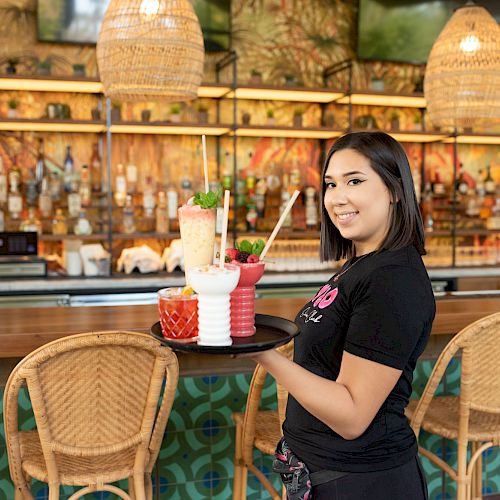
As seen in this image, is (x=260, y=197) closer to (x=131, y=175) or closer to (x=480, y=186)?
(x=131, y=175)

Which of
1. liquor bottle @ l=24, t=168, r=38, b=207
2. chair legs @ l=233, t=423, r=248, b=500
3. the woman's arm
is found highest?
liquor bottle @ l=24, t=168, r=38, b=207

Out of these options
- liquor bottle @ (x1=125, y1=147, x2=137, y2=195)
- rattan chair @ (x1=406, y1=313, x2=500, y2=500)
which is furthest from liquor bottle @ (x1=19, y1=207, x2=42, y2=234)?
rattan chair @ (x1=406, y1=313, x2=500, y2=500)

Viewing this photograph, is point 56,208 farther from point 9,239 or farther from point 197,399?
point 197,399

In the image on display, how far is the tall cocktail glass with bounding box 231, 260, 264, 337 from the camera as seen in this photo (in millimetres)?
1429

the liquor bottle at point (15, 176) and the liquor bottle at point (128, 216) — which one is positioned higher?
the liquor bottle at point (15, 176)

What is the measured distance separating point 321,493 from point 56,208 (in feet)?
14.5

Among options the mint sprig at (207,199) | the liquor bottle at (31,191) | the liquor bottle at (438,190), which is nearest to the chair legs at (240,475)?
the mint sprig at (207,199)

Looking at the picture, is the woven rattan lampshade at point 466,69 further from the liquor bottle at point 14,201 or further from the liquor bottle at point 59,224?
the liquor bottle at point 14,201

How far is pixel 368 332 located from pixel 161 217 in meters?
4.36

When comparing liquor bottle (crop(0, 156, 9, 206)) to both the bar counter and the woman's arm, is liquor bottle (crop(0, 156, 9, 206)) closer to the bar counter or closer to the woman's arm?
the bar counter

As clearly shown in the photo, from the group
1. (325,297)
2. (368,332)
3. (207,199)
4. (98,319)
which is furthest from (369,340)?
(98,319)

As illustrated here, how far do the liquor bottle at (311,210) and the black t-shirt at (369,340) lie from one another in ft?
14.2

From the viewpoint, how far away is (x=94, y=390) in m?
2.04

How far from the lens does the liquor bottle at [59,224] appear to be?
542 centimetres
